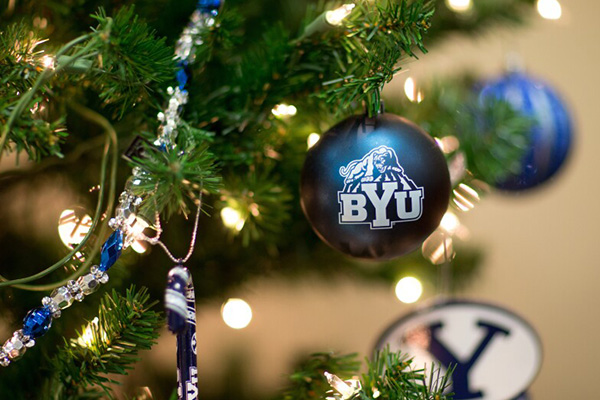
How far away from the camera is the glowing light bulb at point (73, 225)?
0.52 m

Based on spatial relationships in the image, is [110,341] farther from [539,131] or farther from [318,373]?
[539,131]

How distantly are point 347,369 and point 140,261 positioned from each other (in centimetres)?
31

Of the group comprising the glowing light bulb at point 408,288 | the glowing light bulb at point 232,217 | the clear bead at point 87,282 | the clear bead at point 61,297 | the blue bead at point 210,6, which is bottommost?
the clear bead at point 61,297

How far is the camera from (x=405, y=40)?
0.43 meters

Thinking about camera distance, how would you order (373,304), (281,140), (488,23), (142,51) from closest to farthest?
(142,51) → (281,140) → (488,23) → (373,304)

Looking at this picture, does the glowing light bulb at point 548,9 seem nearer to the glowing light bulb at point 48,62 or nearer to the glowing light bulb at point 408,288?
the glowing light bulb at point 408,288

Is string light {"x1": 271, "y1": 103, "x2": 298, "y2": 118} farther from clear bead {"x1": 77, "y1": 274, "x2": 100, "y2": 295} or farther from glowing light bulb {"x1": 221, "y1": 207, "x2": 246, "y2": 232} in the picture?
clear bead {"x1": 77, "y1": 274, "x2": 100, "y2": 295}

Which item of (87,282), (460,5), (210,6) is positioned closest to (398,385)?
(87,282)

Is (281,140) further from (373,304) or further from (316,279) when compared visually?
(373,304)

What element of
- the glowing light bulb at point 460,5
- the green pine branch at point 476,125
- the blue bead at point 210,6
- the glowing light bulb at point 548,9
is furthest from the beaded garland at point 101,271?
the glowing light bulb at point 548,9

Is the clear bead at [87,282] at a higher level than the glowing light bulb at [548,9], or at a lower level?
lower

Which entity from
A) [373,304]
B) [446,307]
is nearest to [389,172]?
[446,307]

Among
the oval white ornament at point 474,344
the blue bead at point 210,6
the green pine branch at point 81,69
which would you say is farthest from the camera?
the oval white ornament at point 474,344

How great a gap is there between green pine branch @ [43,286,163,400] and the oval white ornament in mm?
317
